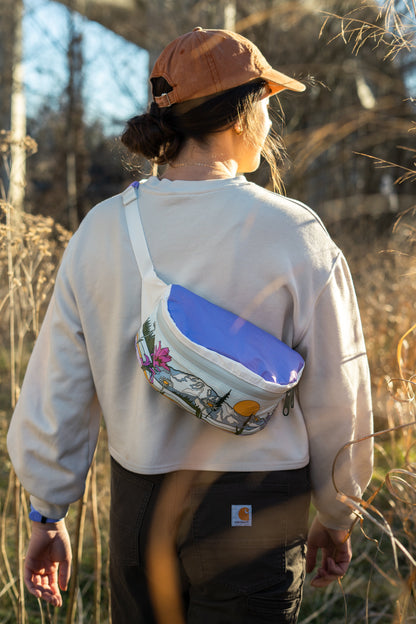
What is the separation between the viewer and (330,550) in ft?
4.58

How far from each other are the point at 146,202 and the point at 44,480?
0.65 m

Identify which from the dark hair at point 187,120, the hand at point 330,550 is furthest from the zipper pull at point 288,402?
the dark hair at point 187,120

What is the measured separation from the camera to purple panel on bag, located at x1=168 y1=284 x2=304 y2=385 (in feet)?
3.37

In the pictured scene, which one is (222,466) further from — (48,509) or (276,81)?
(276,81)

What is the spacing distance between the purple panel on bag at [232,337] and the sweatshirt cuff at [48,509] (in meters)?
0.59

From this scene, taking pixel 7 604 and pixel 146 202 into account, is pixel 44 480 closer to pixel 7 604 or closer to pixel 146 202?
pixel 146 202

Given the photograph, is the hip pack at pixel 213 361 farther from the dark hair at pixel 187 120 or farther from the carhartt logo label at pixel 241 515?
the dark hair at pixel 187 120

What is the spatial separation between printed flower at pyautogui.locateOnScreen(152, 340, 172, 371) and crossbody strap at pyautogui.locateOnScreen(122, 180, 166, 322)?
0.09 metres

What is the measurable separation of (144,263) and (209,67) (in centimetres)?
41

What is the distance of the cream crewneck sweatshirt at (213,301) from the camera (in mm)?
1109

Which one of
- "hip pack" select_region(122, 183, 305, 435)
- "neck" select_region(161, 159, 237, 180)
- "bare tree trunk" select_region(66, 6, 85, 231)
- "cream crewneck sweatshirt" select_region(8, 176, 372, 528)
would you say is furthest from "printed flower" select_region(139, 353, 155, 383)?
"bare tree trunk" select_region(66, 6, 85, 231)

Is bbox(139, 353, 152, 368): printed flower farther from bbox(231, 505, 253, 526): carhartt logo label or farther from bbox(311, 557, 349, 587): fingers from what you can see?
bbox(311, 557, 349, 587): fingers

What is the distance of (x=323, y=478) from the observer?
125cm

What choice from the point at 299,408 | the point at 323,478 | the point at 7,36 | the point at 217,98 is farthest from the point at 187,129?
the point at 7,36
